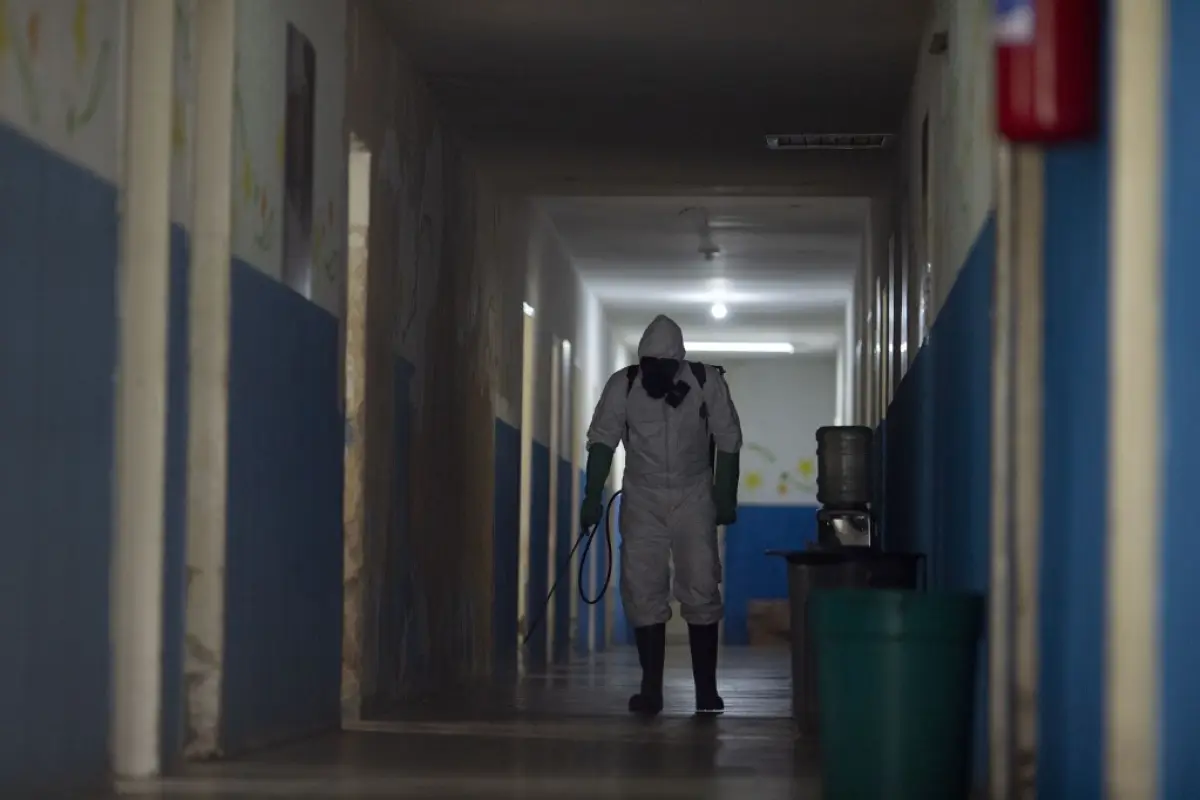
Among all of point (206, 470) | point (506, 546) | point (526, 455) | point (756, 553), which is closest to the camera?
point (206, 470)

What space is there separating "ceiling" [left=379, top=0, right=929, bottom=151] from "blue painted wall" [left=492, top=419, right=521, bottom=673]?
85.4 inches

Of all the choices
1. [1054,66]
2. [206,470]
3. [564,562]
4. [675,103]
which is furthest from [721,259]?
[1054,66]

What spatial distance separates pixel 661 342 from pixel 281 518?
205 cm

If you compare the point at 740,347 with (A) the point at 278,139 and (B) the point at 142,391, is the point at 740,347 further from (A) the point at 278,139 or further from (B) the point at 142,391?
(B) the point at 142,391

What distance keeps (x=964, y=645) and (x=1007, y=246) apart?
0.76m

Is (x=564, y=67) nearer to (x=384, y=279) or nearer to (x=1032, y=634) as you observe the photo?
(x=384, y=279)

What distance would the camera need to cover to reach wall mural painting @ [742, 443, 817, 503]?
20719 mm

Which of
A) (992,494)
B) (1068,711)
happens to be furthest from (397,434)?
(1068,711)

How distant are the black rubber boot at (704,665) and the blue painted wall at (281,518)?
1.41m

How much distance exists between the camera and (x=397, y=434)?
7473 mm

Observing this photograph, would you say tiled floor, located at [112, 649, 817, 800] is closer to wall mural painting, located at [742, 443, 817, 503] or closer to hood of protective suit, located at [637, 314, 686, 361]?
hood of protective suit, located at [637, 314, 686, 361]

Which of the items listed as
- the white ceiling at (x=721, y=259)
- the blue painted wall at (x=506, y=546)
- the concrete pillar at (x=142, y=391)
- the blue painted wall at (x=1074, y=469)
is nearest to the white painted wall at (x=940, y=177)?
the blue painted wall at (x=1074, y=469)

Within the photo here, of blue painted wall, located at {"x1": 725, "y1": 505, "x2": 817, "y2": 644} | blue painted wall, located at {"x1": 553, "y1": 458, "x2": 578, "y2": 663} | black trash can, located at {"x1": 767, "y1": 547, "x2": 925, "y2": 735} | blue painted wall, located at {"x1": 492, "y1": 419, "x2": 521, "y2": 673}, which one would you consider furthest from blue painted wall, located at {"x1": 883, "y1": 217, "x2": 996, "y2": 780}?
blue painted wall, located at {"x1": 725, "y1": 505, "x2": 817, "y2": 644}

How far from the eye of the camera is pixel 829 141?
9.33 meters
